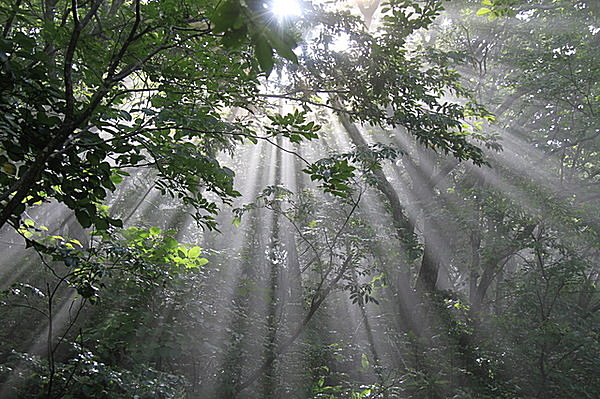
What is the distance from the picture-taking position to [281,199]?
4.35m

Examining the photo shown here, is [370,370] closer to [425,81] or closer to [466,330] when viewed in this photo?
[466,330]

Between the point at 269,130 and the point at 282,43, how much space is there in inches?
34.1

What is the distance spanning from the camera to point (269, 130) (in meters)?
1.57

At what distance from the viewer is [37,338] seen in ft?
13.8

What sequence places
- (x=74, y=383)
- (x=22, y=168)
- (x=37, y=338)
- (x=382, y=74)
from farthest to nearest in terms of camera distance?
(x=37, y=338)
(x=382, y=74)
(x=74, y=383)
(x=22, y=168)

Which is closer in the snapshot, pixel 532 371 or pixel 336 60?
pixel 336 60

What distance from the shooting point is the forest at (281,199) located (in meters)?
1.39

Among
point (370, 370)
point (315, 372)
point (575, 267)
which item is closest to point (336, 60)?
point (315, 372)

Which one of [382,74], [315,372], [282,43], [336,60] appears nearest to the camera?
[282,43]

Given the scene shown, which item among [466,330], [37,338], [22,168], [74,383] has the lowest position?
[22,168]

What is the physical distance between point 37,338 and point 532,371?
242 inches

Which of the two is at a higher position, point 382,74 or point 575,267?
point 575,267

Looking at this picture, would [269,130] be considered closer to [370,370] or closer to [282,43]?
[282,43]

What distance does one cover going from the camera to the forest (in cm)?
139
